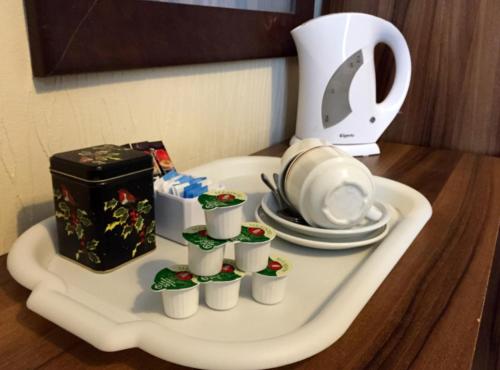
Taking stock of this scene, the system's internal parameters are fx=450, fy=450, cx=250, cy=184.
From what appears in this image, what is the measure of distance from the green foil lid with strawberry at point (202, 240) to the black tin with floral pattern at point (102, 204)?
8 centimetres

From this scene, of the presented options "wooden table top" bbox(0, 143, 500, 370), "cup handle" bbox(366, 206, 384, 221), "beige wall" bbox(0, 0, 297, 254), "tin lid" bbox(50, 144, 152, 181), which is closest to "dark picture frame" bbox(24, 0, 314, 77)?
"beige wall" bbox(0, 0, 297, 254)

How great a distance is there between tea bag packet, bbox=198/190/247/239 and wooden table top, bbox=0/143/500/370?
Answer: 12 centimetres

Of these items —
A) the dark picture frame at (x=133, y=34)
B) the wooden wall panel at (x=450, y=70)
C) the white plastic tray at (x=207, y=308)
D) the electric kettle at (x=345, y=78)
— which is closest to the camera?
the white plastic tray at (x=207, y=308)

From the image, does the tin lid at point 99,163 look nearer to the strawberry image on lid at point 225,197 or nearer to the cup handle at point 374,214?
the strawberry image on lid at point 225,197

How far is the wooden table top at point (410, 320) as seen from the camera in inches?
14.4

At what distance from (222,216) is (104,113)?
1.03ft

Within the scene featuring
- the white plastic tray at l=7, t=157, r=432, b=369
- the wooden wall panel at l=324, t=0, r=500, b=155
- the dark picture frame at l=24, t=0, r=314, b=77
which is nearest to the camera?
the white plastic tray at l=7, t=157, r=432, b=369

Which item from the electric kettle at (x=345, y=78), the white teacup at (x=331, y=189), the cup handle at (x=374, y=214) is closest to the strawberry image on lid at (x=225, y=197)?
the white teacup at (x=331, y=189)

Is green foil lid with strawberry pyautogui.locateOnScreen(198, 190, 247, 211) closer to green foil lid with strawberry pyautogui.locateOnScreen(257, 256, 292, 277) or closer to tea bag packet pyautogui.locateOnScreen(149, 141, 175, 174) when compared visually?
green foil lid with strawberry pyautogui.locateOnScreen(257, 256, 292, 277)

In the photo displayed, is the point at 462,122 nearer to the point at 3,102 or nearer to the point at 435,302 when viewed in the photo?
the point at 435,302

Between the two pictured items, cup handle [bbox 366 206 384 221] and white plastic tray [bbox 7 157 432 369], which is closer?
white plastic tray [bbox 7 157 432 369]

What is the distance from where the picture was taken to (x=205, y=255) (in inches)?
16.2

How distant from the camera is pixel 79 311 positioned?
1.24 feet

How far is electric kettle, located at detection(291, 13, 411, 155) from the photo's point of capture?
94cm
